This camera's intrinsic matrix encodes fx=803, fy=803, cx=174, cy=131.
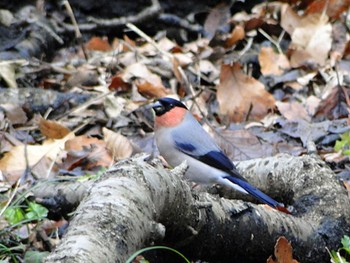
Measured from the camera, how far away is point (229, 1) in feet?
26.3

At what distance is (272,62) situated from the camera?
6.88m

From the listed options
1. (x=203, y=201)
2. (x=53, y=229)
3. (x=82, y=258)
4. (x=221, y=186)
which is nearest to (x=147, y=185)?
(x=203, y=201)

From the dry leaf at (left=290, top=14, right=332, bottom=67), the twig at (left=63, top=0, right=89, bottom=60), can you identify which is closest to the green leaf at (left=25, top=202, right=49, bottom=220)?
the twig at (left=63, top=0, right=89, bottom=60)

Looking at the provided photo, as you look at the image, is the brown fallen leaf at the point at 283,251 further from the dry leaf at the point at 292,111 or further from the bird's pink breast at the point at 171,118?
the dry leaf at the point at 292,111

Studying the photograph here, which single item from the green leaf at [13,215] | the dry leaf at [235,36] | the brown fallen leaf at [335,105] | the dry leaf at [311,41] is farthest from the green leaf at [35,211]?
the dry leaf at [235,36]

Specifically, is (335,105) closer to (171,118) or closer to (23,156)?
(171,118)

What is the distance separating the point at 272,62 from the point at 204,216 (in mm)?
3741

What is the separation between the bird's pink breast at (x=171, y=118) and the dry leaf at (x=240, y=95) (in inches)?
41.2

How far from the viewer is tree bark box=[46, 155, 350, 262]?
2.59m

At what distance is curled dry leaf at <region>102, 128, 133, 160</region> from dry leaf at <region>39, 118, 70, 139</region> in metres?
0.33

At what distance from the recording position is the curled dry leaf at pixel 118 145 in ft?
17.1

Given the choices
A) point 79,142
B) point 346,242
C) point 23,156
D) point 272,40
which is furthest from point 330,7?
point 346,242

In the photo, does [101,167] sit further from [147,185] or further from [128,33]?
[128,33]

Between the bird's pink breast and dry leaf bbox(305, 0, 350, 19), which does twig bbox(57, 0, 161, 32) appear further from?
the bird's pink breast
